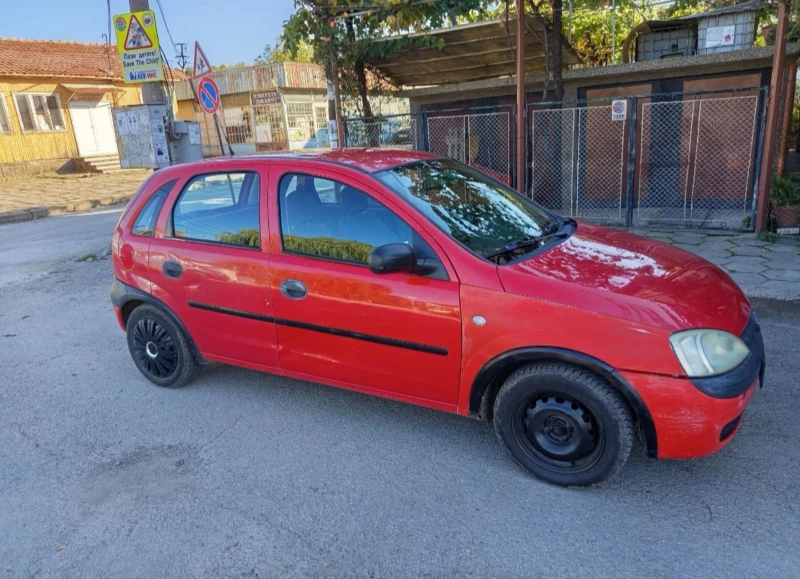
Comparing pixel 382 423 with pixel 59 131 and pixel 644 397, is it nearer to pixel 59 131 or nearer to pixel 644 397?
pixel 644 397

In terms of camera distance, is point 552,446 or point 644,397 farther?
point 552,446

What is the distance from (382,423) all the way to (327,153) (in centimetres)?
182

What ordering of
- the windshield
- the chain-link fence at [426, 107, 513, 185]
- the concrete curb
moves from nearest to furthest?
the windshield
the chain-link fence at [426, 107, 513, 185]
the concrete curb

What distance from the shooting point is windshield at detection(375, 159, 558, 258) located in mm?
3176

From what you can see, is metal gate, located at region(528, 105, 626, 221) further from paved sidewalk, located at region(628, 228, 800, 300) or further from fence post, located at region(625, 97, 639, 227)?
paved sidewalk, located at region(628, 228, 800, 300)

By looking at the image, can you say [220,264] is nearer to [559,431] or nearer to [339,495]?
[339,495]

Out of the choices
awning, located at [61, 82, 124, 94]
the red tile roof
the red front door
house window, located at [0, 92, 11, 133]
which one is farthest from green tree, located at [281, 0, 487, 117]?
awning, located at [61, 82, 124, 94]

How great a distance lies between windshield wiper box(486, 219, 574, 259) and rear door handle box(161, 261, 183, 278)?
85.6 inches

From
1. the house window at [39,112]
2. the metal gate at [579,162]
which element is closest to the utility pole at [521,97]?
the metal gate at [579,162]

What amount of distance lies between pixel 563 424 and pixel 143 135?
8.19 m

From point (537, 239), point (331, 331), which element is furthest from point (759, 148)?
point (331, 331)

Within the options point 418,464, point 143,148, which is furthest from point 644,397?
point 143,148

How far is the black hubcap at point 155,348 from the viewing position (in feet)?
13.7

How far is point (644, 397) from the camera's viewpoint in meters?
2.58
